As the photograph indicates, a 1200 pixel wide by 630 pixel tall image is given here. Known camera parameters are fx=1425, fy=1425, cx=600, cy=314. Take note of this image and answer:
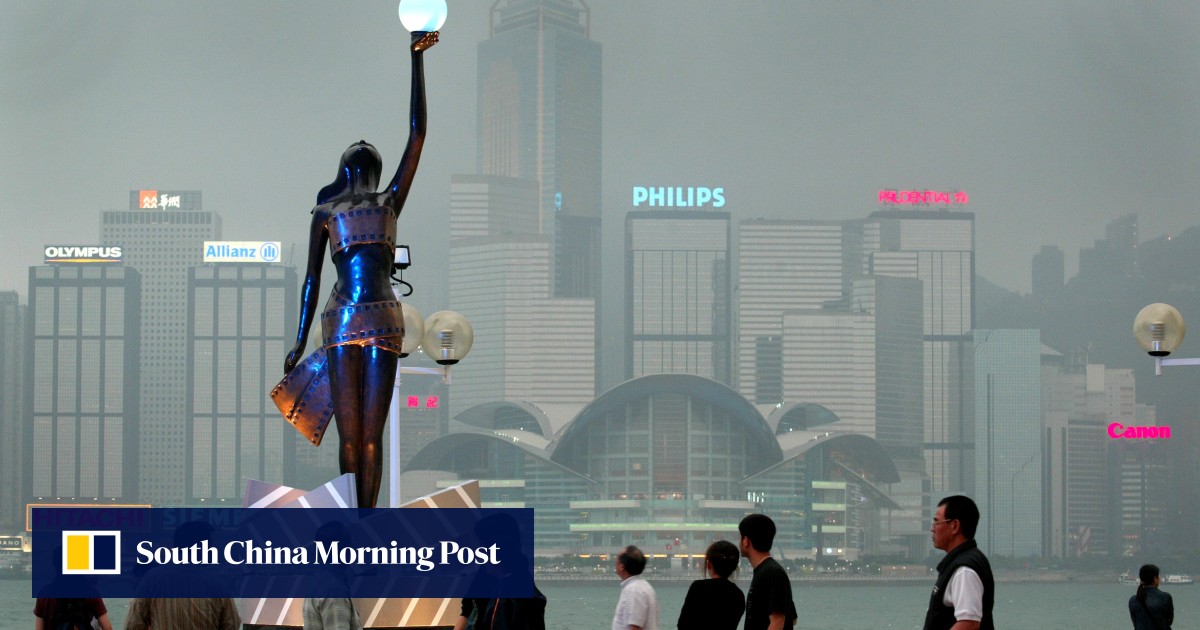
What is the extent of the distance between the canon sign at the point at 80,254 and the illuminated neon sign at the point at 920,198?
8024 cm

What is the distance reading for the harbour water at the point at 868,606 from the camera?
76188mm

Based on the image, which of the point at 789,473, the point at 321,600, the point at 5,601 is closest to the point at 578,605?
the point at 789,473

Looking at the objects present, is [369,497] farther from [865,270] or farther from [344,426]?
[865,270]

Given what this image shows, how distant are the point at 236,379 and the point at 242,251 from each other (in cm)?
1397

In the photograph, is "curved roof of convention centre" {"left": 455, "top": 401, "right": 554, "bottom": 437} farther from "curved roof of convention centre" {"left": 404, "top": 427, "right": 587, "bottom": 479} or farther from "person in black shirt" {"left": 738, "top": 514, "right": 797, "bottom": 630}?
"person in black shirt" {"left": 738, "top": 514, "right": 797, "bottom": 630}

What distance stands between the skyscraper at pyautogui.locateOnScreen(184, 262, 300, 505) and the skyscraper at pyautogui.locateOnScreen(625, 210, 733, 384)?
35230 millimetres

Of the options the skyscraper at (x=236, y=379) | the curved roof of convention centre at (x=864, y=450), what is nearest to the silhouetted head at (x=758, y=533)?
the curved roof of convention centre at (x=864, y=450)

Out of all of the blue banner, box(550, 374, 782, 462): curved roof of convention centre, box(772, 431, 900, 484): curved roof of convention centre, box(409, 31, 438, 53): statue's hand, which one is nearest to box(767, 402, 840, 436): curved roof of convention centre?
box(772, 431, 900, 484): curved roof of convention centre

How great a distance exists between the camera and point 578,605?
9231 cm

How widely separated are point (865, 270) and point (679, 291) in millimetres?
22424

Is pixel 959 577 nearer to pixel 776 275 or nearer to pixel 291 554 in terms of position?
pixel 291 554

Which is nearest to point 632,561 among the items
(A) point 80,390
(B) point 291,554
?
(B) point 291,554

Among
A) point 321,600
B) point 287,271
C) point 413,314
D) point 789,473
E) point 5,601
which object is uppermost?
point 287,271

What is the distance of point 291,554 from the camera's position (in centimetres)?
700
